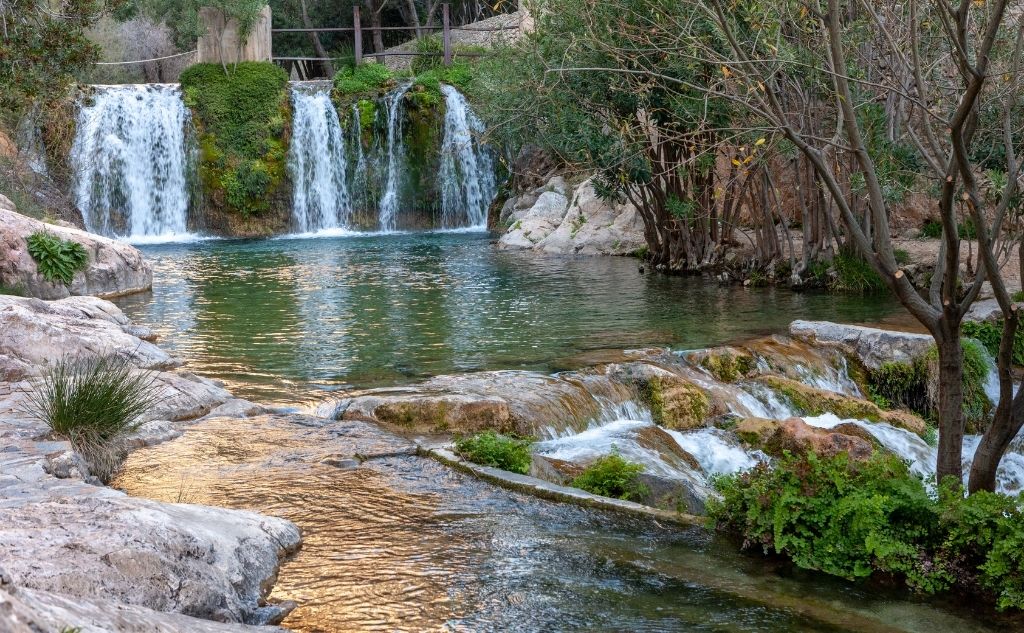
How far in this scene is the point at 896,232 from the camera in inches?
826

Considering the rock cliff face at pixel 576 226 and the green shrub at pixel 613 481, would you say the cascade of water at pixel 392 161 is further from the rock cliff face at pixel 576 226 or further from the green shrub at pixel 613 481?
the green shrub at pixel 613 481

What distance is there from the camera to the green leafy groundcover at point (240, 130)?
30.9 meters

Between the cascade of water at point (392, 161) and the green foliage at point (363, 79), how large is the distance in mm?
645

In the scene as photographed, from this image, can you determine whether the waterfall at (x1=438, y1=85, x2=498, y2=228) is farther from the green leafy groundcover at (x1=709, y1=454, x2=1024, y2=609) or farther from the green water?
the green leafy groundcover at (x1=709, y1=454, x2=1024, y2=609)

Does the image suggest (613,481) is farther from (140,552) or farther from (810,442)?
(140,552)

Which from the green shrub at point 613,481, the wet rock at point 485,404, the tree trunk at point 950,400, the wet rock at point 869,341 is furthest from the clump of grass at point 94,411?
the wet rock at point 869,341

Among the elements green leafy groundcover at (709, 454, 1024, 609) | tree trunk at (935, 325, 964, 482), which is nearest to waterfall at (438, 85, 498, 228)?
tree trunk at (935, 325, 964, 482)

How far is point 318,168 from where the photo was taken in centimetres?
3155

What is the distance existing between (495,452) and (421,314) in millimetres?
7798

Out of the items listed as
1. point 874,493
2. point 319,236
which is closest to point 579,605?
point 874,493

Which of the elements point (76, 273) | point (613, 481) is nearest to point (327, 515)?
point (613, 481)

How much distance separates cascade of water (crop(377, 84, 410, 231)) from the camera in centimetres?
3186

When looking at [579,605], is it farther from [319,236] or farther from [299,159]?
[299,159]

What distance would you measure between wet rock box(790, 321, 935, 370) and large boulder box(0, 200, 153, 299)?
10764mm
